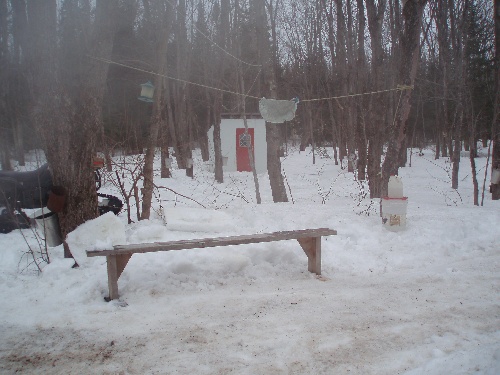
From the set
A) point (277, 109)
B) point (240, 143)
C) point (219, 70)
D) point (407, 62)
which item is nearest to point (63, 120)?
point (277, 109)

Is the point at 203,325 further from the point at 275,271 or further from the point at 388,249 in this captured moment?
the point at 388,249

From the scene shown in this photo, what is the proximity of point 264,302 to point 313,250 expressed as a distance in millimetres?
1107

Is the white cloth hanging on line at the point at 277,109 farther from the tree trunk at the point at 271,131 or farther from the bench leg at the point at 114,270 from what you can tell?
the bench leg at the point at 114,270

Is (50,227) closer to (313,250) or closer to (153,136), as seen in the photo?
(153,136)

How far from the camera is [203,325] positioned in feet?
11.8

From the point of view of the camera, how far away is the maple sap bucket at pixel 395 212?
19.7ft

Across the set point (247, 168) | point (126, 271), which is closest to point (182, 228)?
point (126, 271)

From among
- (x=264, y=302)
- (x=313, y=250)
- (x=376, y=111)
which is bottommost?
(x=264, y=302)

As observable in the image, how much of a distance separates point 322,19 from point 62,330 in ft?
70.3

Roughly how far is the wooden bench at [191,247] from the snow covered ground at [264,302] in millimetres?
205

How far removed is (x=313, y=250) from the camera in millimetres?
4898

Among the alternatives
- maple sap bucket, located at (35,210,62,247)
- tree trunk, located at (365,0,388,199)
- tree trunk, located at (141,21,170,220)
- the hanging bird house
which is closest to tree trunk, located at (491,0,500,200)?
tree trunk, located at (365,0,388,199)

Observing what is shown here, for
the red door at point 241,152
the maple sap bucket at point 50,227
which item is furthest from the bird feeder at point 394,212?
the red door at point 241,152

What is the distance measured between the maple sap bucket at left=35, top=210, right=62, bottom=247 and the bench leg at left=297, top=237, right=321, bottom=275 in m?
3.16
